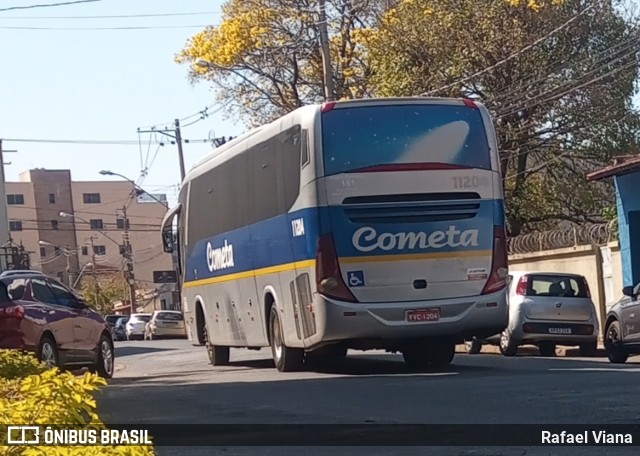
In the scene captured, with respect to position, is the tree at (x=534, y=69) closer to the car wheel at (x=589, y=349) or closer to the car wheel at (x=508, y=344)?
the car wheel at (x=589, y=349)

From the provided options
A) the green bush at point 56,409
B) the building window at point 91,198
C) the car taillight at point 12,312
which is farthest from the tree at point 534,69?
the building window at point 91,198

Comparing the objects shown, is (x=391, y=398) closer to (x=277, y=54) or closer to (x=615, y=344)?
(x=615, y=344)

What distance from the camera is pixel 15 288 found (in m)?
17.9

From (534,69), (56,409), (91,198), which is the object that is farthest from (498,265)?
(91,198)

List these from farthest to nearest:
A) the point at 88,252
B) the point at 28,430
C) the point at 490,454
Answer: the point at 88,252 < the point at 490,454 < the point at 28,430

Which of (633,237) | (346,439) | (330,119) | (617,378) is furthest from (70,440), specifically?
(633,237)

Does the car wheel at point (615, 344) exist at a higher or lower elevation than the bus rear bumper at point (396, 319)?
lower

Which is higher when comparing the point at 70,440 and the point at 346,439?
the point at 70,440

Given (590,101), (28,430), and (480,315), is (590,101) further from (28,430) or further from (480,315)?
(28,430)

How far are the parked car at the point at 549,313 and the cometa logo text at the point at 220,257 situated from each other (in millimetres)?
5318

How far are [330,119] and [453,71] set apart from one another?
66.9 feet

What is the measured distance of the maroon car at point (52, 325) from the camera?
56.5ft

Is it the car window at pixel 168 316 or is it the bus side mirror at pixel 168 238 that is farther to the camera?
the car window at pixel 168 316

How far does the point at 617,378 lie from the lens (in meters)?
13.3
